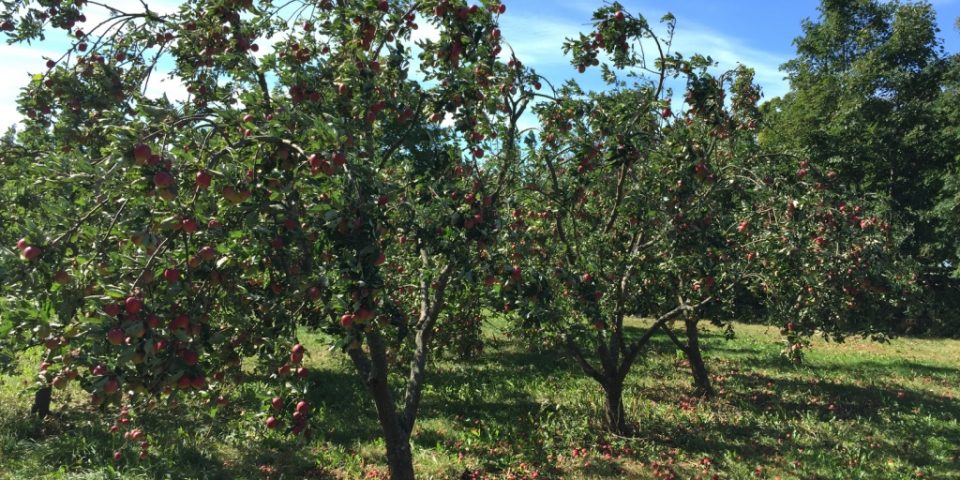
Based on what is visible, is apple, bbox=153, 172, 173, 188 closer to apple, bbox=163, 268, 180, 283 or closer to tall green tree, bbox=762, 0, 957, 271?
apple, bbox=163, 268, 180, 283

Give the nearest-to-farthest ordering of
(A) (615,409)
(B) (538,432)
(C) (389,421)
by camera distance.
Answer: (C) (389,421) → (B) (538,432) → (A) (615,409)

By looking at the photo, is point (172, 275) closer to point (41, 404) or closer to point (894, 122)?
point (41, 404)

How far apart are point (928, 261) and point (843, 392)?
1584cm

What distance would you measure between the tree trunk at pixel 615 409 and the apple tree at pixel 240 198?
128 inches

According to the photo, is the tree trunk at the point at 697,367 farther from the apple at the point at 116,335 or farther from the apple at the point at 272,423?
the apple at the point at 116,335

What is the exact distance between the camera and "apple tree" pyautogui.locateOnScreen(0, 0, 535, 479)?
8.37 feet

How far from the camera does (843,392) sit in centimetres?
1041

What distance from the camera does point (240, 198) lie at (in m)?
2.74

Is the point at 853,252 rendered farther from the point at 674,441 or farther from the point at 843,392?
the point at 843,392

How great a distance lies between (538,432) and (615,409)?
112 cm

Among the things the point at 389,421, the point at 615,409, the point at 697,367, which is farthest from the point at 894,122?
the point at 389,421

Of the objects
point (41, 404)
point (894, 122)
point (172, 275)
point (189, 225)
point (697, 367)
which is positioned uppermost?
point (894, 122)

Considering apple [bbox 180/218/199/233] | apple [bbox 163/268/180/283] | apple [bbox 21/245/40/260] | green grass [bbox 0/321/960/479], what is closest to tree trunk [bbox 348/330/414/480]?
green grass [bbox 0/321/960/479]

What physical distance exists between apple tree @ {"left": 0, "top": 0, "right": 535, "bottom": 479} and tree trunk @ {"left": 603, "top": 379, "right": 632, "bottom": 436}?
10.7ft
